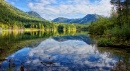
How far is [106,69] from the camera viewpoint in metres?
29.1

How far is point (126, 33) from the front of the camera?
58.1 m

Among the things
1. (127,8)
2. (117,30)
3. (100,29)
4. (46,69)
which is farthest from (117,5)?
(46,69)

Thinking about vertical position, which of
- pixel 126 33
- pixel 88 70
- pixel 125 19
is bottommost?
pixel 88 70

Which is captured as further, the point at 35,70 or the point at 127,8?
the point at 127,8

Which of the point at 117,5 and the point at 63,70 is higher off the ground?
the point at 117,5

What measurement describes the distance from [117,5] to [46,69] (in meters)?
62.2

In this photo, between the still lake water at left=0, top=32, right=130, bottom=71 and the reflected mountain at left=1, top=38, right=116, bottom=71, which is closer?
the still lake water at left=0, top=32, right=130, bottom=71

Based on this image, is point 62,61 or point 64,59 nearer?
point 62,61

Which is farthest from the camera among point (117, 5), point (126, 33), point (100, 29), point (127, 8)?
point (100, 29)

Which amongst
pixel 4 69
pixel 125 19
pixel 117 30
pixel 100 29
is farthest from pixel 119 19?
pixel 4 69

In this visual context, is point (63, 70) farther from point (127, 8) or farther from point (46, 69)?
point (127, 8)

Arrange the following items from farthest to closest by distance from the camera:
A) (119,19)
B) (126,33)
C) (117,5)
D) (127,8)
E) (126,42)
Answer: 1. (119,19)
2. (117,5)
3. (127,8)
4. (126,42)
5. (126,33)

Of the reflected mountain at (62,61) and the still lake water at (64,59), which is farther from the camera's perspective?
the reflected mountain at (62,61)

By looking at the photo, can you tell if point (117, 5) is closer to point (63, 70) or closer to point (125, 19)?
point (125, 19)
